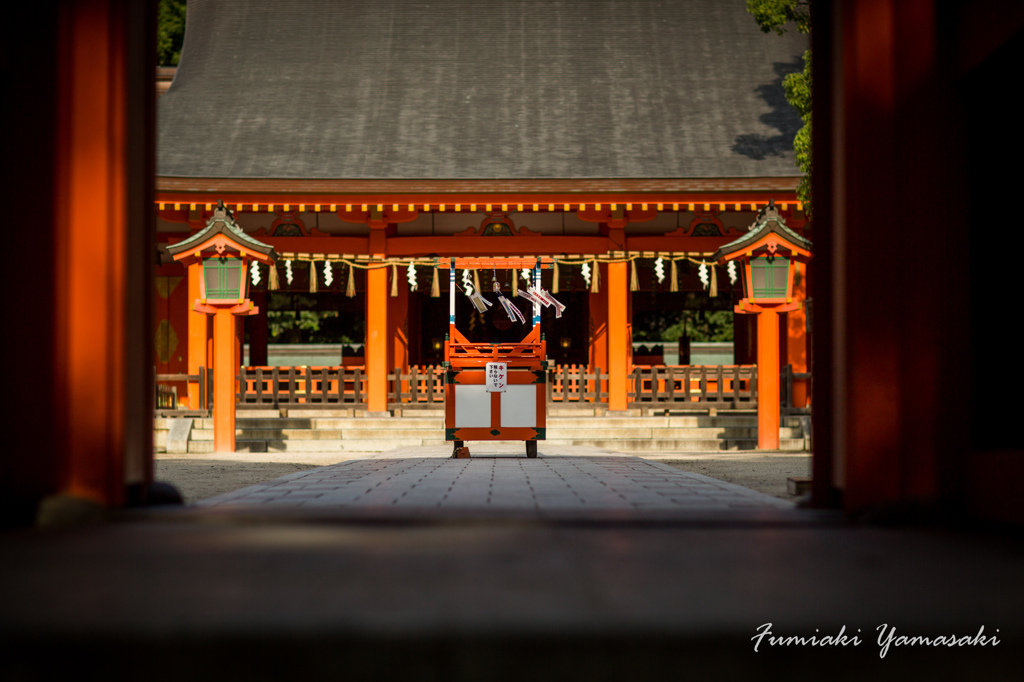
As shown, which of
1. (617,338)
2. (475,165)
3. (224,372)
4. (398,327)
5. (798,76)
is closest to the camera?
(224,372)

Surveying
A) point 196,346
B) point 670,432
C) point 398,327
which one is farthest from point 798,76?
point 196,346

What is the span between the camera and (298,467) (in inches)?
410

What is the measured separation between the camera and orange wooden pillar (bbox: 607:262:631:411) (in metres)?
14.9

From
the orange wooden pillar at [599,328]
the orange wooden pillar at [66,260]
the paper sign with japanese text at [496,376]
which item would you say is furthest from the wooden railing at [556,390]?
the orange wooden pillar at [66,260]

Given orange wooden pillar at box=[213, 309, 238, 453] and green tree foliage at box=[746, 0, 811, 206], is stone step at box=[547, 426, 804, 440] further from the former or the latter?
orange wooden pillar at box=[213, 309, 238, 453]

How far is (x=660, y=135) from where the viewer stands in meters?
16.6

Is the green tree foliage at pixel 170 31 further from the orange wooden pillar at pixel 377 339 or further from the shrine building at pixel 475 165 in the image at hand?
the orange wooden pillar at pixel 377 339

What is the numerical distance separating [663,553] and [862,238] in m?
1.82

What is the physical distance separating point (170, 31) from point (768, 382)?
2296 cm

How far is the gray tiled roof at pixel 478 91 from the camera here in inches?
615

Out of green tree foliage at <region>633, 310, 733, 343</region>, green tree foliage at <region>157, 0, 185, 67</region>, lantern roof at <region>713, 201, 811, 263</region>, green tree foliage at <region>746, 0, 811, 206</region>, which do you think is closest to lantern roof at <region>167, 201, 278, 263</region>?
lantern roof at <region>713, 201, 811, 263</region>

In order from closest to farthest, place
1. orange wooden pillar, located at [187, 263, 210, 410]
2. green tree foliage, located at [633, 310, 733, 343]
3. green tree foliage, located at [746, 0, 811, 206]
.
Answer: green tree foliage, located at [746, 0, 811, 206] < orange wooden pillar, located at [187, 263, 210, 410] < green tree foliage, located at [633, 310, 733, 343]

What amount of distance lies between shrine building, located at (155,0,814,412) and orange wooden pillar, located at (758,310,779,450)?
69 centimetres
